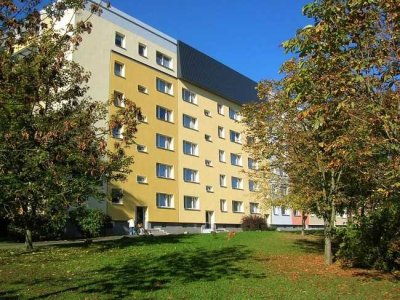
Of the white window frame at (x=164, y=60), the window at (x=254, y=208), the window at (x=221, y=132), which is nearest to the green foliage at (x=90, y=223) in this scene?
the white window frame at (x=164, y=60)

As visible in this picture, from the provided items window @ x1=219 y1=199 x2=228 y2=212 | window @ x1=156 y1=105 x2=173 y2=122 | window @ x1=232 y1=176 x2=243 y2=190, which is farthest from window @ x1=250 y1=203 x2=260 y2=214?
window @ x1=156 y1=105 x2=173 y2=122

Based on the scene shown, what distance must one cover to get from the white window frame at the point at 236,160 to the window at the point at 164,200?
1256 centimetres

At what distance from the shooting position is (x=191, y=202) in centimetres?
4703

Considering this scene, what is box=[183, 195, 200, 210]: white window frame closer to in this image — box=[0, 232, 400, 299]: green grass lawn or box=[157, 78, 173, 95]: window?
box=[157, 78, 173, 95]: window

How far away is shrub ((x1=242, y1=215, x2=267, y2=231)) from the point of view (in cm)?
5084

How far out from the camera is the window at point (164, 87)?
1791 inches

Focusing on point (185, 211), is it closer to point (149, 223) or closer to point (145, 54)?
point (149, 223)

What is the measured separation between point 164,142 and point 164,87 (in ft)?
17.3

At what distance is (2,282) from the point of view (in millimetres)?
12133

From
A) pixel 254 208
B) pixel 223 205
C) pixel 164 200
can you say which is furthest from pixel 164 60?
pixel 254 208

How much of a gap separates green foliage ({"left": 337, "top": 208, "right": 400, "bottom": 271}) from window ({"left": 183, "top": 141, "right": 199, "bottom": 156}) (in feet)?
105

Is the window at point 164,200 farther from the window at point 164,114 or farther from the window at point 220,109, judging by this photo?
the window at point 220,109

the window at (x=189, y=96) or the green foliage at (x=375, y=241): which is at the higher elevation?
the window at (x=189, y=96)

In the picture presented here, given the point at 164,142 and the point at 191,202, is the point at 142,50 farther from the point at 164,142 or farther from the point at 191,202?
the point at 191,202
